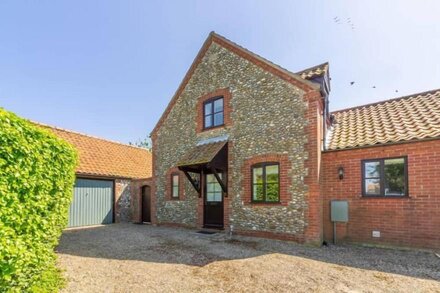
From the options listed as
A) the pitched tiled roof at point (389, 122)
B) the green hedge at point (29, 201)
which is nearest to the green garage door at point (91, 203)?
the green hedge at point (29, 201)

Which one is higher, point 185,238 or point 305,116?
point 305,116

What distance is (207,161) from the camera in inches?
421

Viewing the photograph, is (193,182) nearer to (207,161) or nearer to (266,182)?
(207,161)

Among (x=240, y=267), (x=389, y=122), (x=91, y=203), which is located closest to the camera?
(x=240, y=267)

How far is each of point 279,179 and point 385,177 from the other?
3.44 m

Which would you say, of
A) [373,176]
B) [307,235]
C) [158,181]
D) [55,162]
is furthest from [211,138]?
[55,162]

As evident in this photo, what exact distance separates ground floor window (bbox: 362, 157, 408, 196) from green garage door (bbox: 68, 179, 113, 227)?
13957 millimetres

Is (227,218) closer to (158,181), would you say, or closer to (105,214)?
(158,181)

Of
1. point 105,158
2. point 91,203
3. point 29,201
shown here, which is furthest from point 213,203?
point 105,158

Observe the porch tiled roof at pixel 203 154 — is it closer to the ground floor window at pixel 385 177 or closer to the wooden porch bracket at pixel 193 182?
the wooden porch bracket at pixel 193 182

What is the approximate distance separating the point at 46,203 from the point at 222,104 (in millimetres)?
8812

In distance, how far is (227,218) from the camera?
11.3 meters

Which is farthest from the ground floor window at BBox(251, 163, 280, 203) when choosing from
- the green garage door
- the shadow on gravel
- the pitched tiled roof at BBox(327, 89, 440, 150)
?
the green garage door

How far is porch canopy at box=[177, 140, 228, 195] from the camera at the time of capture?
1094cm
